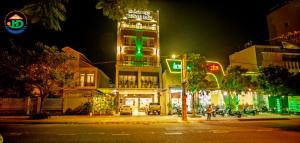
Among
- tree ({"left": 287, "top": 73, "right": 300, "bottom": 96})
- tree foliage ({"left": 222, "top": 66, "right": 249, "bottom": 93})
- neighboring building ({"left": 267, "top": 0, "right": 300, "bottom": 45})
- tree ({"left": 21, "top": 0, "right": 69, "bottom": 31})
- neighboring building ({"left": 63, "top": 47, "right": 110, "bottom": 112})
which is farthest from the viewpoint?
neighboring building ({"left": 267, "top": 0, "right": 300, "bottom": 45})

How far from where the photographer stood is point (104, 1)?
5758 millimetres

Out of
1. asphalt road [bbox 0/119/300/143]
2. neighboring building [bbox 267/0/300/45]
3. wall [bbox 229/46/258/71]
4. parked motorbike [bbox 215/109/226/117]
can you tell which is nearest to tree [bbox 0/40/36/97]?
asphalt road [bbox 0/119/300/143]

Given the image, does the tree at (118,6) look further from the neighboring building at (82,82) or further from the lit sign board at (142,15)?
the lit sign board at (142,15)

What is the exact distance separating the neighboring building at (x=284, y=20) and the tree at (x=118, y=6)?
137ft

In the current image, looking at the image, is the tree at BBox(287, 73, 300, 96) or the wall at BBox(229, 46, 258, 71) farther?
the wall at BBox(229, 46, 258, 71)

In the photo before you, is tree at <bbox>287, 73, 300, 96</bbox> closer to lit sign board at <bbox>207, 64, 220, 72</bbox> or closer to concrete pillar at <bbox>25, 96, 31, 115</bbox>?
lit sign board at <bbox>207, 64, 220, 72</bbox>

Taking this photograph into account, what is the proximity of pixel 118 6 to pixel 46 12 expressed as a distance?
1.79m

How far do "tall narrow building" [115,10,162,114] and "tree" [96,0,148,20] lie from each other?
2921cm

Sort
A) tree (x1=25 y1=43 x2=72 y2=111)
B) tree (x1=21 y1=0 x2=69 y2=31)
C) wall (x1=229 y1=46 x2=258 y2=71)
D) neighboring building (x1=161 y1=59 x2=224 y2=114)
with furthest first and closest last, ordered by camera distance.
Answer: wall (x1=229 y1=46 x2=258 y2=71) < neighboring building (x1=161 y1=59 x2=224 y2=114) < tree (x1=25 y1=43 x2=72 y2=111) < tree (x1=21 y1=0 x2=69 y2=31)

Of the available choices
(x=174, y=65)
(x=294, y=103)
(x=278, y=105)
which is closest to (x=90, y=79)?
(x=174, y=65)

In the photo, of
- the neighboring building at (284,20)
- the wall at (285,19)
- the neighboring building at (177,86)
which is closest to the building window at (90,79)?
the neighboring building at (177,86)

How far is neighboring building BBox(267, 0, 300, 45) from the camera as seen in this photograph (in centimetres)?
4178

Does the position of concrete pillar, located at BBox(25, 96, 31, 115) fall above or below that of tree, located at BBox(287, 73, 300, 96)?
below

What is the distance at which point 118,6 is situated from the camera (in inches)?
227
